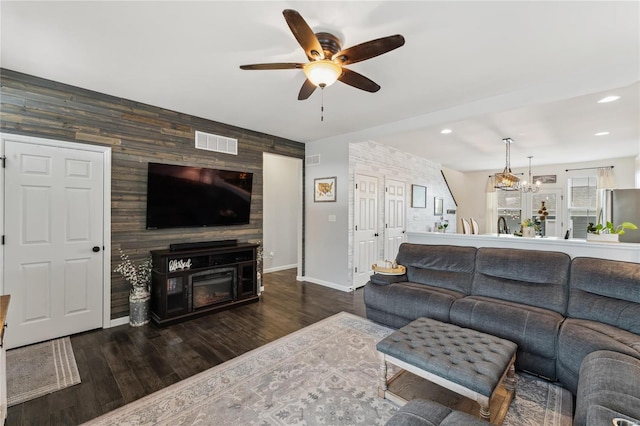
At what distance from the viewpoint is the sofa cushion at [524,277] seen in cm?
264

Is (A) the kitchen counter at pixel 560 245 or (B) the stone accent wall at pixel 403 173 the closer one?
(A) the kitchen counter at pixel 560 245

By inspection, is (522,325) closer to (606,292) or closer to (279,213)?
(606,292)

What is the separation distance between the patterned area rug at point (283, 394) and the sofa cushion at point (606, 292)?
0.78 metres

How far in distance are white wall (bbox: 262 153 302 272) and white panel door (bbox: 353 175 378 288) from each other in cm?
171

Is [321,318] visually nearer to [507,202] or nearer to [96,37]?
[96,37]

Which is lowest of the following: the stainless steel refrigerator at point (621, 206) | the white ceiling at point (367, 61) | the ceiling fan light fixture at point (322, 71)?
the stainless steel refrigerator at point (621, 206)

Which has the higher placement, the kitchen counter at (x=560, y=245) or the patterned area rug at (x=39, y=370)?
the kitchen counter at (x=560, y=245)

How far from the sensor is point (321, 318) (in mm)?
3611

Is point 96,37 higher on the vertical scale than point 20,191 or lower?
higher

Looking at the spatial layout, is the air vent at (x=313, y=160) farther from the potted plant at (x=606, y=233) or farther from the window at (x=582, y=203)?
the window at (x=582, y=203)

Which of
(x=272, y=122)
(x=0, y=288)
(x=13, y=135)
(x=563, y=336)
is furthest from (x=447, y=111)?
(x=0, y=288)

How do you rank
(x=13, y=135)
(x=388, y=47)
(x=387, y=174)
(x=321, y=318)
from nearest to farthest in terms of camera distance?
(x=388, y=47)
(x=13, y=135)
(x=321, y=318)
(x=387, y=174)

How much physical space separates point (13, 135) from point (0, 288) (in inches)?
59.4

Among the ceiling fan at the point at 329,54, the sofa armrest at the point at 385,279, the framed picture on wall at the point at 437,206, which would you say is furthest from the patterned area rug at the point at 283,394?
the framed picture on wall at the point at 437,206
